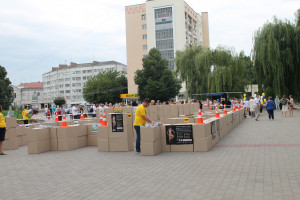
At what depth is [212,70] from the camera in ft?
134

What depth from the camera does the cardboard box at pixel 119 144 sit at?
10.4 m

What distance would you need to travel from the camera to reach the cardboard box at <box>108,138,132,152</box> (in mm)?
10383

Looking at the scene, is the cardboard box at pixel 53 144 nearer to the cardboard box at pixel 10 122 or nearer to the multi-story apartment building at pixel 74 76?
the cardboard box at pixel 10 122

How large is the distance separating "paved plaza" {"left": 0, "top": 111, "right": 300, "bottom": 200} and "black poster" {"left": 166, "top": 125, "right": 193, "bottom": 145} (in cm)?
60

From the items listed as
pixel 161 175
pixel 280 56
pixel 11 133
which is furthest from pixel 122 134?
pixel 280 56

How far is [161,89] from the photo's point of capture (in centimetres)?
5450

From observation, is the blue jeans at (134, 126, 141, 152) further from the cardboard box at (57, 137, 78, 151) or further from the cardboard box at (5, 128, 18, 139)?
the cardboard box at (5, 128, 18, 139)

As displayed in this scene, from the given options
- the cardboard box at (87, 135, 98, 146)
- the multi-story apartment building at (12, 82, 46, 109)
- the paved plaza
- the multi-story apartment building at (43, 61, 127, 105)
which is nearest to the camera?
the paved plaza

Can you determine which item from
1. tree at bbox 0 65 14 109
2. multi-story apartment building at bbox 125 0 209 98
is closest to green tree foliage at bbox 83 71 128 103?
multi-story apartment building at bbox 125 0 209 98

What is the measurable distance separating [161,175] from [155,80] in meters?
49.0

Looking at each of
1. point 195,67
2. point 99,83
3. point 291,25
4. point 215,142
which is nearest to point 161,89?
point 195,67

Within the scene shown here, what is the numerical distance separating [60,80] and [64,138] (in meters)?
120

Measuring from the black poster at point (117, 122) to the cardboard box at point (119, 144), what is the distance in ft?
1.22

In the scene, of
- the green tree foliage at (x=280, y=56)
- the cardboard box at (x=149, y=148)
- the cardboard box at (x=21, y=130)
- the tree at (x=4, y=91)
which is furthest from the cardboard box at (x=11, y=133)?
the tree at (x=4, y=91)
